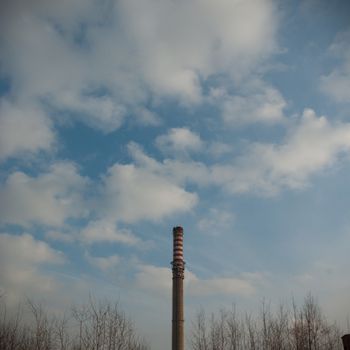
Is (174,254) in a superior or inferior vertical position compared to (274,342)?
superior

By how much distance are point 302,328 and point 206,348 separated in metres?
6.95

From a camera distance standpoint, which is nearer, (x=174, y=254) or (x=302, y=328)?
(x=174, y=254)

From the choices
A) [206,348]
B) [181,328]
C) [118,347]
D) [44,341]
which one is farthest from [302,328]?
[44,341]

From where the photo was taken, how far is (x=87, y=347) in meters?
22.9

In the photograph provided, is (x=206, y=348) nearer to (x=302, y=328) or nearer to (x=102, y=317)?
(x=302, y=328)

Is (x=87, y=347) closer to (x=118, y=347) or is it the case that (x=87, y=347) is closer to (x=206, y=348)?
(x=118, y=347)

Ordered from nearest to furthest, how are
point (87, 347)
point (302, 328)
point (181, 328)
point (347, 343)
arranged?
point (347, 343)
point (87, 347)
point (181, 328)
point (302, 328)

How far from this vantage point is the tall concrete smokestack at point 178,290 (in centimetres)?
2445

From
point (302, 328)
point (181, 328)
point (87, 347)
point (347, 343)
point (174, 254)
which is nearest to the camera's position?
point (347, 343)

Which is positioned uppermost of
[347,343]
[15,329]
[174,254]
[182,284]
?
[174,254]

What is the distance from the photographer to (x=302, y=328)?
28469 millimetres

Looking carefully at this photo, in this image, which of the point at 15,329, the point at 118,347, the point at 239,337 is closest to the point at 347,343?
the point at 118,347

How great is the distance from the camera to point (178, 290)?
83.4 feet

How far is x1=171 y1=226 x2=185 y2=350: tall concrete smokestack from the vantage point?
80.2ft
